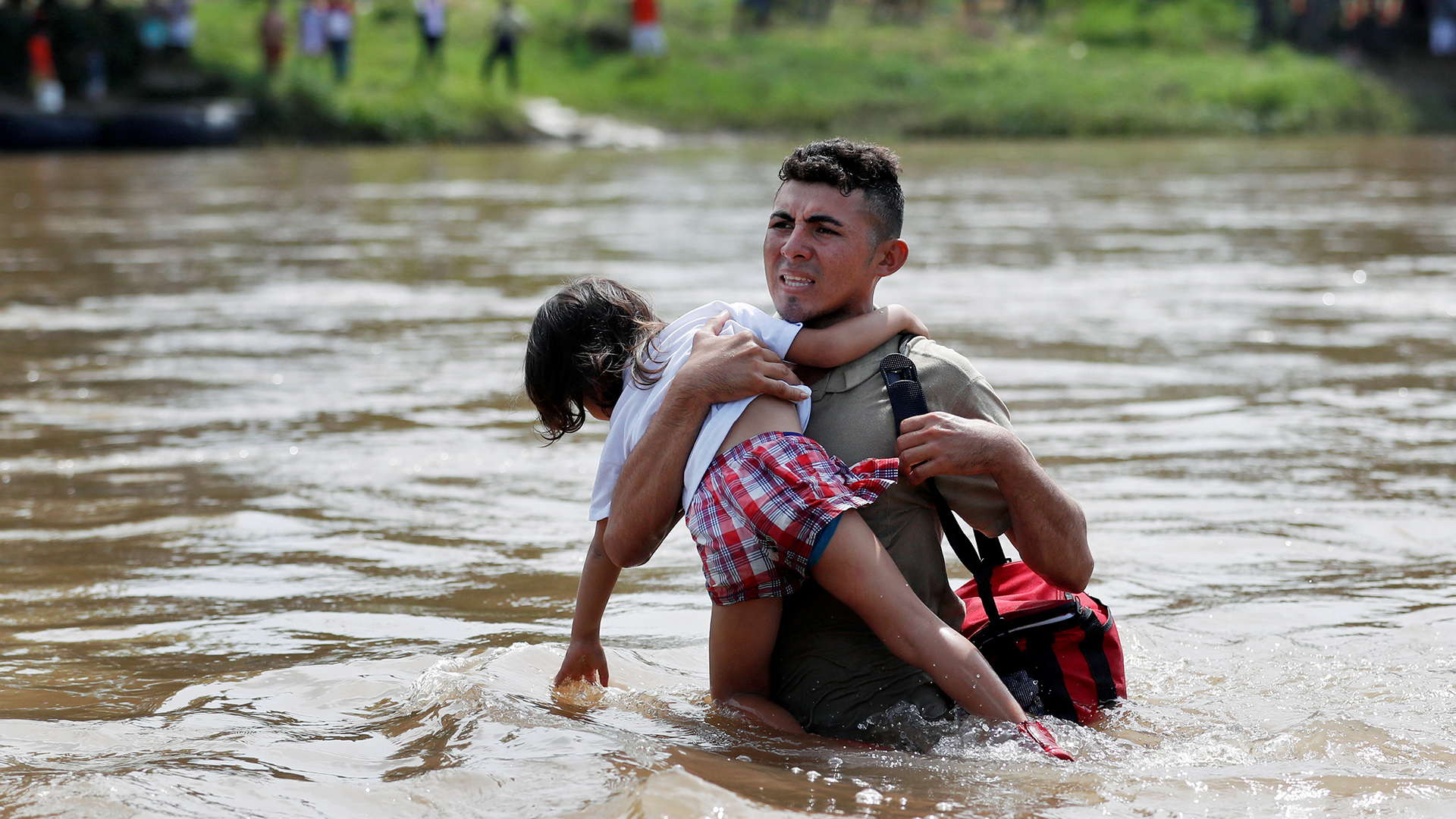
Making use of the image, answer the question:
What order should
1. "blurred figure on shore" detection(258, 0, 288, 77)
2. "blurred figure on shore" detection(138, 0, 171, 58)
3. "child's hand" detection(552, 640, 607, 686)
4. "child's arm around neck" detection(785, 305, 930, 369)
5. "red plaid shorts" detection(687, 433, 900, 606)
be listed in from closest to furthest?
"red plaid shorts" detection(687, 433, 900, 606), "child's arm around neck" detection(785, 305, 930, 369), "child's hand" detection(552, 640, 607, 686), "blurred figure on shore" detection(258, 0, 288, 77), "blurred figure on shore" detection(138, 0, 171, 58)

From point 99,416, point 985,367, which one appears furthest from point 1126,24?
point 99,416

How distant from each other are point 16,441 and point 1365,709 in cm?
→ 578

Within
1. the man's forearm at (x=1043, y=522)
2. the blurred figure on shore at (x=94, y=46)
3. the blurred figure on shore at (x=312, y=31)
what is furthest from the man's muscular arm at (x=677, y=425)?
the blurred figure on shore at (x=312, y=31)

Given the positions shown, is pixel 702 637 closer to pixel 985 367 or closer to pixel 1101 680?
pixel 1101 680

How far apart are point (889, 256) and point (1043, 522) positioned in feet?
2.43

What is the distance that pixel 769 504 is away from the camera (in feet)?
10.7

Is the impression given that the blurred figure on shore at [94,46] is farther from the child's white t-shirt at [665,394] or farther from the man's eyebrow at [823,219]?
the man's eyebrow at [823,219]

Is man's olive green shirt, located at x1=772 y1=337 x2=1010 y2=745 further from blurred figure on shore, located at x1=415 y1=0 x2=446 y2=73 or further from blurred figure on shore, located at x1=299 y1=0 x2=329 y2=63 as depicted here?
blurred figure on shore, located at x1=299 y1=0 x2=329 y2=63

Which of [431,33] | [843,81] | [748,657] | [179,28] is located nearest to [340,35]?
[431,33]

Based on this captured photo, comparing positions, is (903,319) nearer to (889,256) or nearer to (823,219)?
(889,256)

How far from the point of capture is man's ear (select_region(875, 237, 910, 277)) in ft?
11.9

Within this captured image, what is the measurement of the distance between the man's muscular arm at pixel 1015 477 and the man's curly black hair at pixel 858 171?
0.56 metres

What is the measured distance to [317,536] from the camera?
5629 mm

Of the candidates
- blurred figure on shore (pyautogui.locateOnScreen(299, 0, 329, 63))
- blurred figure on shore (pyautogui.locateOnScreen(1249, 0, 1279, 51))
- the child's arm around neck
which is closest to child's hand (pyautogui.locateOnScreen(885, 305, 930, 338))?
the child's arm around neck
